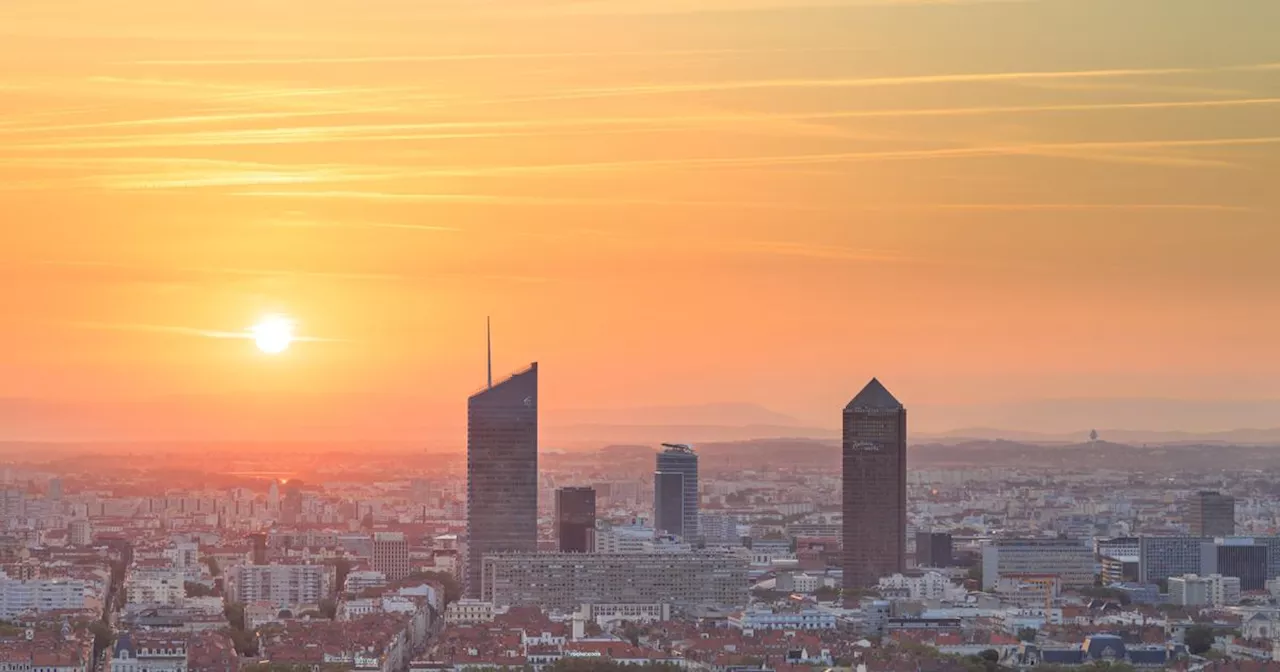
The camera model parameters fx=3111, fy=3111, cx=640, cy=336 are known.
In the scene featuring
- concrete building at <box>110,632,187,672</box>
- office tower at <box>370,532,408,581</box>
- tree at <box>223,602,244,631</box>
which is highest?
office tower at <box>370,532,408,581</box>

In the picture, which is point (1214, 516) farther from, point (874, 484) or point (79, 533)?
point (79, 533)

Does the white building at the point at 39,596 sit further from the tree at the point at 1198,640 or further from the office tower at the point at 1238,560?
the office tower at the point at 1238,560

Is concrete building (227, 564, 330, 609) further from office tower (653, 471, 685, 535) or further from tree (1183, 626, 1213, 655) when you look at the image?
office tower (653, 471, 685, 535)

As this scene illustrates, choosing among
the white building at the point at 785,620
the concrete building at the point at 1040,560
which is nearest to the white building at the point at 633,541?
the concrete building at the point at 1040,560

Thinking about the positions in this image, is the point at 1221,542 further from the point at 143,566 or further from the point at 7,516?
the point at 7,516

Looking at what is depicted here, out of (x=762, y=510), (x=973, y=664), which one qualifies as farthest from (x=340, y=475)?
(x=973, y=664)

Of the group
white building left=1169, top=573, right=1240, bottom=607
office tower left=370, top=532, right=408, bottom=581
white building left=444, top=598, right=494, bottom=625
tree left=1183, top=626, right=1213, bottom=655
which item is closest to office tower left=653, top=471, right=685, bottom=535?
office tower left=370, top=532, right=408, bottom=581
